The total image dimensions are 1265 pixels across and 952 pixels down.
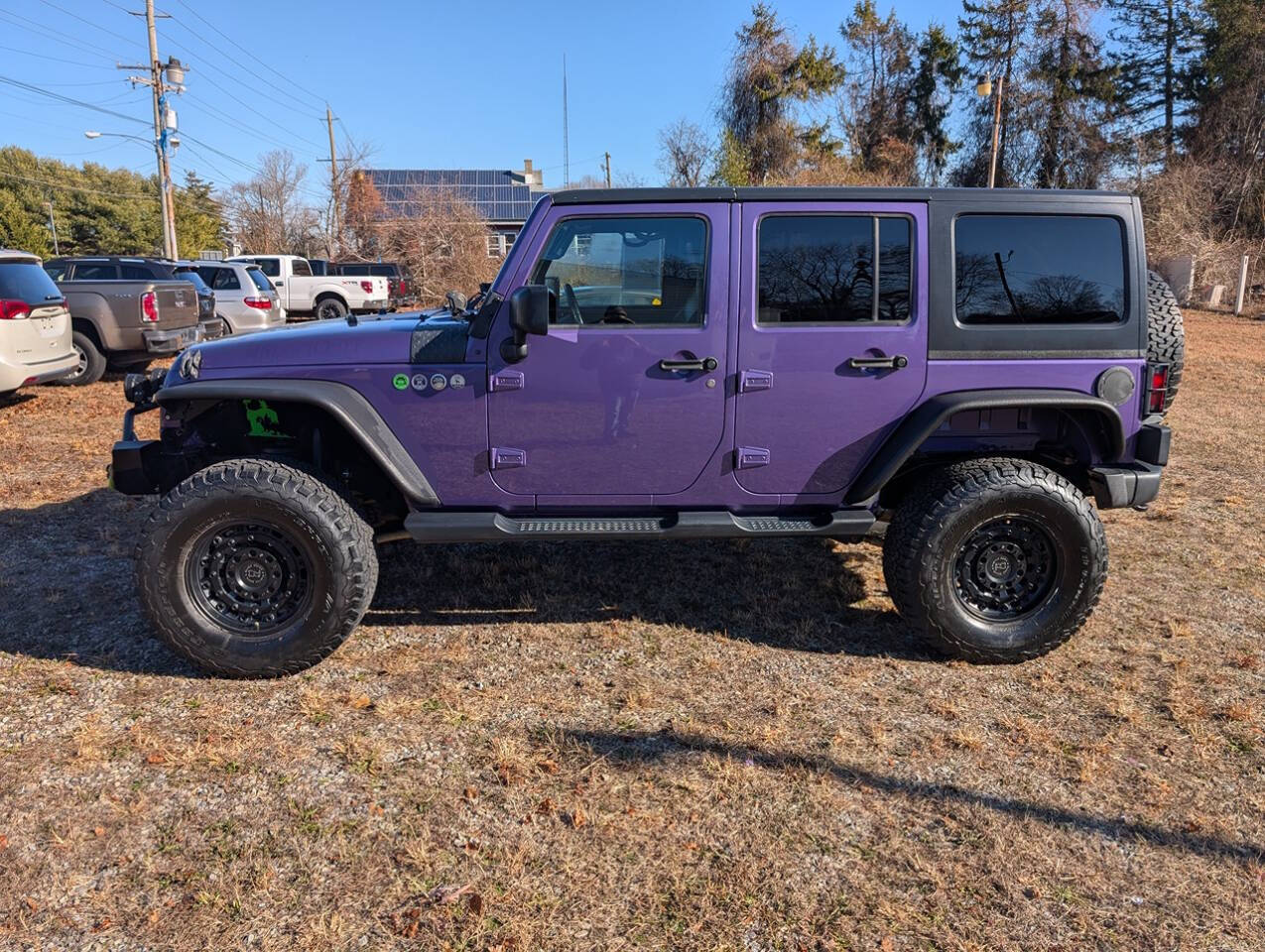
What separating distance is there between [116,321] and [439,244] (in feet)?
64.3

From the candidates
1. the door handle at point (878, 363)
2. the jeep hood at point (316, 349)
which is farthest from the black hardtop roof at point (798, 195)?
the jeep hood at point (316, 349)

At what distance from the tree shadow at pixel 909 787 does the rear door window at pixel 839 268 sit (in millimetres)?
1815

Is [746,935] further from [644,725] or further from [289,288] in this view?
[289,288]

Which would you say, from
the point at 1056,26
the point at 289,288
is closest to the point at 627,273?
the point at 289,288

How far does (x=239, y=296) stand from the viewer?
1653cm

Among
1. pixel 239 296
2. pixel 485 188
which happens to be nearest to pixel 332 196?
pixel 485 188

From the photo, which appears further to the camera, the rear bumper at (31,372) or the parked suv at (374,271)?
the parked suv at (374,271)

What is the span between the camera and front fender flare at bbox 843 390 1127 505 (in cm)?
382

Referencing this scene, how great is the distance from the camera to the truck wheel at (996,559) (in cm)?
388

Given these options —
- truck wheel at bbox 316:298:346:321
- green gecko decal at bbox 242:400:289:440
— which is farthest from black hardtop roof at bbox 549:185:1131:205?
truck wheel at bbox 316:298:346:321

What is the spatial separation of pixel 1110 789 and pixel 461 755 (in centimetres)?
226

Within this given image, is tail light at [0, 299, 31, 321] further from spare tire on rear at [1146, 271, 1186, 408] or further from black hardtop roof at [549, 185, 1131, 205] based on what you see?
spare tire on rear at [1146, 271, 1186, 408]

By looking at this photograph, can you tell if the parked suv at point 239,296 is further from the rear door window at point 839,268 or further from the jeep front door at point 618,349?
the rear door window at point 839,268

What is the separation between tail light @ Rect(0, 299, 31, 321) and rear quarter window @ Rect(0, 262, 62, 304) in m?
0.05
